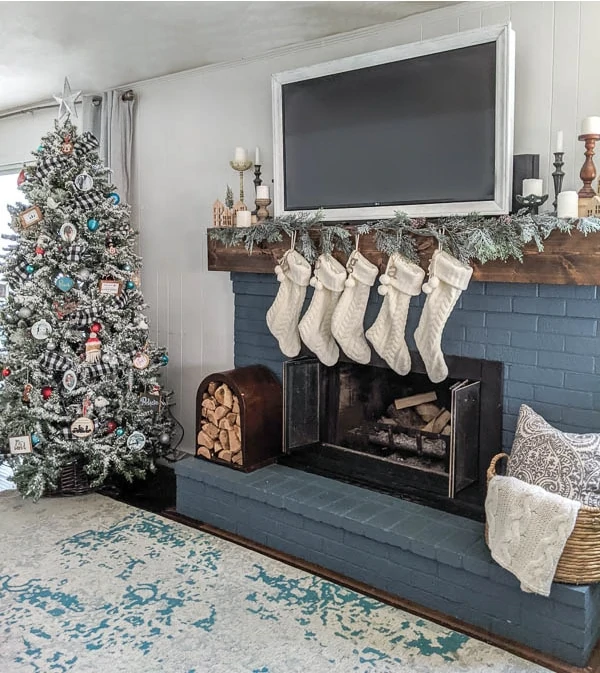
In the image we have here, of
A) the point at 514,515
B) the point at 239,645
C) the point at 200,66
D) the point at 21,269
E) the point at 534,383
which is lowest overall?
Answer: the point at 239,645

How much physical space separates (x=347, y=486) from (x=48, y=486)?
1533 mm

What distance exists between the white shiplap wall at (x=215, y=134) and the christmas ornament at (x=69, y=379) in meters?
0.75

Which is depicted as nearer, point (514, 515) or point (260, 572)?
point (514, 515)

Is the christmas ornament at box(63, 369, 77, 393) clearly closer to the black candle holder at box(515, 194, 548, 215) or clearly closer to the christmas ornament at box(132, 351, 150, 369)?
the christmas ornament at box(132, 351, 150, 369)

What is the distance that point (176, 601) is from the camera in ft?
7.93

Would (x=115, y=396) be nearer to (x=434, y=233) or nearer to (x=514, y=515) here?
(x=434, y=233)

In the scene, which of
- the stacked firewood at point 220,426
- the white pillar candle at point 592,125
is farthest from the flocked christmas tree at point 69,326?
the white pillar candle at point 592,125

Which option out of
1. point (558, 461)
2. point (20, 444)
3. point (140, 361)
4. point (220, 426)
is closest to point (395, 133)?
point (558, 461)

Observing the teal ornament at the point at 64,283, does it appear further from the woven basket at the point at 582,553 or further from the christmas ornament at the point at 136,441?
the woven basket at the point at 582,553

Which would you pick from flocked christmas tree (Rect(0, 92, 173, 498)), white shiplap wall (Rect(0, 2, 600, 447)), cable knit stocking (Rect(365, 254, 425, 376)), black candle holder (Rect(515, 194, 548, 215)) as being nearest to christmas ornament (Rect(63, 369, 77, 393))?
flocked christmas tree (Rect(0, 92, 173, 498))

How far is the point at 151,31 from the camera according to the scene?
298cm

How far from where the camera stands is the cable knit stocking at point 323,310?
110 inches

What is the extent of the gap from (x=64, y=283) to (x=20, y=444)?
0.81m

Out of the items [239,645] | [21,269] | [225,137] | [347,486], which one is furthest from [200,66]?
[239,645]
